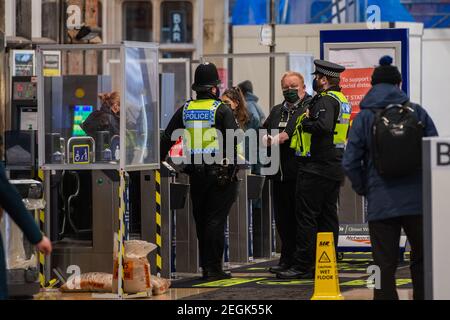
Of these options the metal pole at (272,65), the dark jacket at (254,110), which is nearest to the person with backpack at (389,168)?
the dark jacket at (254,110)

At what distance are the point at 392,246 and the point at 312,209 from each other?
3.37 m

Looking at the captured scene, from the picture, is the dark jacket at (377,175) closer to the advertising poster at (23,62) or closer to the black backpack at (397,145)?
the black backpack at (397,145)

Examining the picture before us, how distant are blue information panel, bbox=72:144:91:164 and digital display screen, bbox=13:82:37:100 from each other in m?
2.50

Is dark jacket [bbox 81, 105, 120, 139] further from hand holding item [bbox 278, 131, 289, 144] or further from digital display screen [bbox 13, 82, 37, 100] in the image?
hand holding item [bbox 278, 131, 289, 144]

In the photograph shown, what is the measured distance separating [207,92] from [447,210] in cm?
449

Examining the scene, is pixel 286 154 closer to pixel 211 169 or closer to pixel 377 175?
pixel 211 169

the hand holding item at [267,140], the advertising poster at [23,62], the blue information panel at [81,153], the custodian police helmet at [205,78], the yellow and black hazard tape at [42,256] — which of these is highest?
the advertising poster at [23,62]

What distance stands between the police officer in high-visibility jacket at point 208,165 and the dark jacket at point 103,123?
1.77 feet

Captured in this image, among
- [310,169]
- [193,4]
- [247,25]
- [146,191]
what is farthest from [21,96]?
[193,4]

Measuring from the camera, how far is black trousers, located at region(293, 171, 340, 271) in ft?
43.9

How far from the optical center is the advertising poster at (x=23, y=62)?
61.1 feet

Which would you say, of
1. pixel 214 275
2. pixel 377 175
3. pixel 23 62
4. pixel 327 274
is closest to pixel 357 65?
pixel 214 275

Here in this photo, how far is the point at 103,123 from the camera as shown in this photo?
13781mm

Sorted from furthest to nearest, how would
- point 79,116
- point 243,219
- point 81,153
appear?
1. point 79,116
2. point 243,219
3. point 81,153
